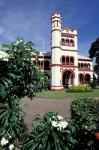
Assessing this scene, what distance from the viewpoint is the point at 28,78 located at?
304 inches

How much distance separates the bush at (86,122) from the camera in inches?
328

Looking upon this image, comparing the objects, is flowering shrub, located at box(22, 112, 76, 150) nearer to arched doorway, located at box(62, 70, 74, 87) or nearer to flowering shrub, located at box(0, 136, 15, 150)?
flowering shrub, located at box(0, 136, 15, 150)

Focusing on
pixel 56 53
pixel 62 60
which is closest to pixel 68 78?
Answer: pixel 62 60

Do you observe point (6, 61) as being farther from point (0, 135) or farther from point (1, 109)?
point (0, 135)

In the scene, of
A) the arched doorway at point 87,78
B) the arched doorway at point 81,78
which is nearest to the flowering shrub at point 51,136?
the arched doorway at point 81,78

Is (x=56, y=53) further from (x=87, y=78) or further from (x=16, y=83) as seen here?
(x=16, y=83)

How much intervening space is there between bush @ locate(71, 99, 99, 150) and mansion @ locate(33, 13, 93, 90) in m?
37.7

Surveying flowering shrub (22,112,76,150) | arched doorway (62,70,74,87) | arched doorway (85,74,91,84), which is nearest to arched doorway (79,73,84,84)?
arched doorway (85,74,91,84)

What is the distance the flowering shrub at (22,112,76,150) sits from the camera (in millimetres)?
6328

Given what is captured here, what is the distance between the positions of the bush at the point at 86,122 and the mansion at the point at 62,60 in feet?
124

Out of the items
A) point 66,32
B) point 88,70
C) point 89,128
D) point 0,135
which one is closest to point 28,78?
point 0,135

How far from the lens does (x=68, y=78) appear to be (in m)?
54.9

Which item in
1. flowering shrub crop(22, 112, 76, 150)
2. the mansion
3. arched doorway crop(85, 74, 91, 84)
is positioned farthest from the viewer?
arched doorway crop(85, 74, 91, 84)

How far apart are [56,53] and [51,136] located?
42997mm
